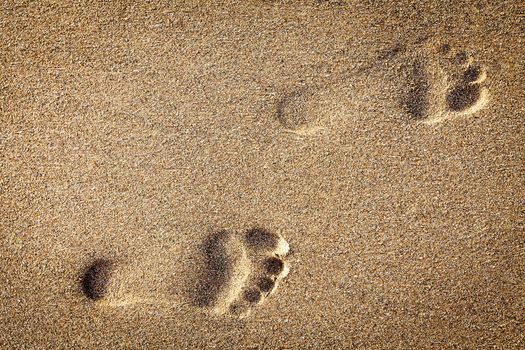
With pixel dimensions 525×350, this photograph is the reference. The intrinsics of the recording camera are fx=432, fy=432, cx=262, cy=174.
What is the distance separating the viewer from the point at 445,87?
1485mm

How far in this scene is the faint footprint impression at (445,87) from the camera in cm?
149

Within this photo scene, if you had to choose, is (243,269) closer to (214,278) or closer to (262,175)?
(214,278)

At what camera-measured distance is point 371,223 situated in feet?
5.07

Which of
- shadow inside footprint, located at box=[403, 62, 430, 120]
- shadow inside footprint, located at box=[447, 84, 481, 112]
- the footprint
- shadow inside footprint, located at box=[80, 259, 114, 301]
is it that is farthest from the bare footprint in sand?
shadow inside footprint, located at box=[447, 84, 481, 112]

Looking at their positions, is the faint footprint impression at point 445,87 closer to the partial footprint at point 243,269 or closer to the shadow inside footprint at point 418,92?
the shadow inside footprint at point 418,92

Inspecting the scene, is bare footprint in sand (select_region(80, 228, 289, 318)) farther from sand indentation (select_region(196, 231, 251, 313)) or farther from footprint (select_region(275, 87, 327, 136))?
footprint (select_region(275, 87, 327, 136))

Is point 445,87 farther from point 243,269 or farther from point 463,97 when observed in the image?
point 243,269

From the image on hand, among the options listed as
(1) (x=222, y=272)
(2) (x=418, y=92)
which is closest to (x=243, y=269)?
(1) (x=222, y=272)

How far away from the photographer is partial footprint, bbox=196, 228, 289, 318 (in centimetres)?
150

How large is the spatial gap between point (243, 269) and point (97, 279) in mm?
518

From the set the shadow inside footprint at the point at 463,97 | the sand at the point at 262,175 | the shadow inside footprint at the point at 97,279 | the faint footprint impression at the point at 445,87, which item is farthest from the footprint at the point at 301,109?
the shadow inside footprint at the point at 97,279

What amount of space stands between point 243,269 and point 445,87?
0.94 m

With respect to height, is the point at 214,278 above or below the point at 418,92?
below

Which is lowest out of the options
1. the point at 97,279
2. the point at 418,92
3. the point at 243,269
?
the point at 243,269
